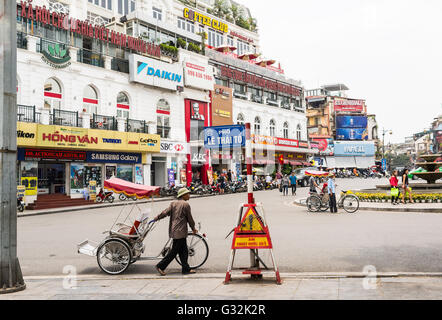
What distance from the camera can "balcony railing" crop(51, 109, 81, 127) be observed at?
2474 cm

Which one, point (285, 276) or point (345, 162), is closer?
point (285, 276)

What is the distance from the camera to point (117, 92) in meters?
29.8

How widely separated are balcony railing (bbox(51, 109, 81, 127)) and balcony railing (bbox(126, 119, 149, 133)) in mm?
4261

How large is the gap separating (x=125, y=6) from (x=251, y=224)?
33611 millimetres

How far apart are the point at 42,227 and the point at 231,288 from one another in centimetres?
1090

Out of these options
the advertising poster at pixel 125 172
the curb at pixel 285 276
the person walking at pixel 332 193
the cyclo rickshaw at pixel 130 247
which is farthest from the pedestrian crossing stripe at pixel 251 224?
the advertising poster at pixel 125 172

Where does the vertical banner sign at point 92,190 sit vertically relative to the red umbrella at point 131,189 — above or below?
below

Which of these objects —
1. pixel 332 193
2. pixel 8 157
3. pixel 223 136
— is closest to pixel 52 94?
pixel 223 136

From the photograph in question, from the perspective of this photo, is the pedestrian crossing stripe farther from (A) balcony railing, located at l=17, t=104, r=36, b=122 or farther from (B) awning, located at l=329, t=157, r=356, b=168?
(B) awning, located at l=329, t=157, r=356, b=168

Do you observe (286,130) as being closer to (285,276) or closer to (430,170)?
(430,170)

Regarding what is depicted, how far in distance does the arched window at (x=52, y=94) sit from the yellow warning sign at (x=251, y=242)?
22.7m

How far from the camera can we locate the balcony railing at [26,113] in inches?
902

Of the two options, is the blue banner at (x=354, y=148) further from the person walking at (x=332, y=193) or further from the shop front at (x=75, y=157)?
the person walking at (x=332, y=193)
